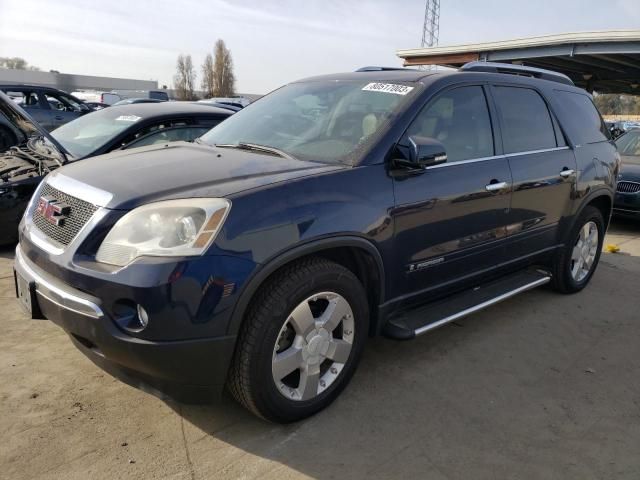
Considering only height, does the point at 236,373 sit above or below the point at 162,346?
below

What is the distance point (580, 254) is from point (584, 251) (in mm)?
91

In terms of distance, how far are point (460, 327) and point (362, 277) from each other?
1.47 m

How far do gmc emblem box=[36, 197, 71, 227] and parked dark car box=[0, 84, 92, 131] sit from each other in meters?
10.6

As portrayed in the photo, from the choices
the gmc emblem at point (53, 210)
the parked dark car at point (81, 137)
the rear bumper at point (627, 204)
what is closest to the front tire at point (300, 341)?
the gmc emblem at point (53, 210)

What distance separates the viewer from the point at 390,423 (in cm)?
285

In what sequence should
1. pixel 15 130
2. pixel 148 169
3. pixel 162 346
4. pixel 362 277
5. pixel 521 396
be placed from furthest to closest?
pixel 15 130 < pixel 521 396 < pixel 362 277 < pixel 148 169 < pixel 162 346

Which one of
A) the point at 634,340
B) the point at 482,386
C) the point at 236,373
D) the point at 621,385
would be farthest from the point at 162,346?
the point at 634,340

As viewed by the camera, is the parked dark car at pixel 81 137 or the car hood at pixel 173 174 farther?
the parked dark car at pixel 81 137

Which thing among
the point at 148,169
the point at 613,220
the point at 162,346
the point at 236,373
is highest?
the point at 148,169

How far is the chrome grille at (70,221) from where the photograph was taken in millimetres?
2520

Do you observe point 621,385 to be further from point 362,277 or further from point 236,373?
point 236,373

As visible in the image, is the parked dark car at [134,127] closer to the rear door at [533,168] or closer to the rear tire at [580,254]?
the rear door at [533,168]

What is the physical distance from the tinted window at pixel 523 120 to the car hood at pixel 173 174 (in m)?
1.61

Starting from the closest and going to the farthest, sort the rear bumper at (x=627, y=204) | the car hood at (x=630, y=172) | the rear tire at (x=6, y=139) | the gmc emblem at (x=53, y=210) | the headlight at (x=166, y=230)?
the headlight at (x=166, y=230), the gmc emblem at (x=53, y=210), the rear tire at (x=6, y=139), the rear bumper at (x=627, y=204), the car hood at (x=630, y=172)
